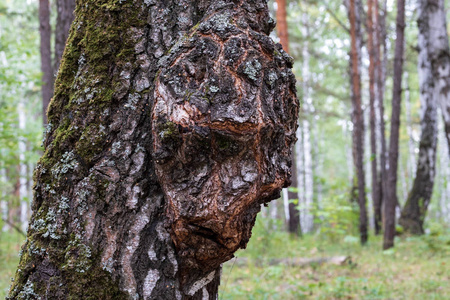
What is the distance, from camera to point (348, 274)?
6.19 metres

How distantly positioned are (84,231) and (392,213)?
792 cm

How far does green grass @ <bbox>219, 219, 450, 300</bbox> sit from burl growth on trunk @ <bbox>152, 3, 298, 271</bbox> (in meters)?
2.40

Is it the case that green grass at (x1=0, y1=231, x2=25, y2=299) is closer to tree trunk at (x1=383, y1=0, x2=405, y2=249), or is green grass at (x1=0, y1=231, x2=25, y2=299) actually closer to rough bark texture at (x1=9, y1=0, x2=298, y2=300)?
rough bark texture at (x1=9, y1=0, x2=298, y2=300)

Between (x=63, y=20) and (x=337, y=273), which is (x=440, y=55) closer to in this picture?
(x=337, y=273)

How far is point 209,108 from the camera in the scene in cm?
135

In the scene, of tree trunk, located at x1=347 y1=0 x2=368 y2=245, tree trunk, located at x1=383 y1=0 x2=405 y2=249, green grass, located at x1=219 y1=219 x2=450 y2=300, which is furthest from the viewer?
tree trunk, located at x1=347 y1=0 x2=368 y2=245

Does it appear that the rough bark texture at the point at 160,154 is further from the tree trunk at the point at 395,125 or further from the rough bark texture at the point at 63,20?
the tree trunk at the point at 395,125

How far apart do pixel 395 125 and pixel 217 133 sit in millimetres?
7501

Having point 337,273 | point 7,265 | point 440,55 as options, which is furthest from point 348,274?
point 7,265

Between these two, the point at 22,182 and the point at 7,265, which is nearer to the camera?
the point at 7,265

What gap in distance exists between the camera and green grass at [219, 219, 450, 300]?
4.81 metres

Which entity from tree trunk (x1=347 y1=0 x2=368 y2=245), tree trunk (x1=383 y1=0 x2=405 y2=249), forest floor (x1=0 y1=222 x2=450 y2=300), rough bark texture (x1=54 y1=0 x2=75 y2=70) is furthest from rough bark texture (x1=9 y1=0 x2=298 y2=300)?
tree trunk (x1=347 y1=0 x2=368 y2=245)

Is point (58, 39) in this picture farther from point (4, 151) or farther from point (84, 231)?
point (4, 151)

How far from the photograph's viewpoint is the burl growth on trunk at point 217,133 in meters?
1.36
